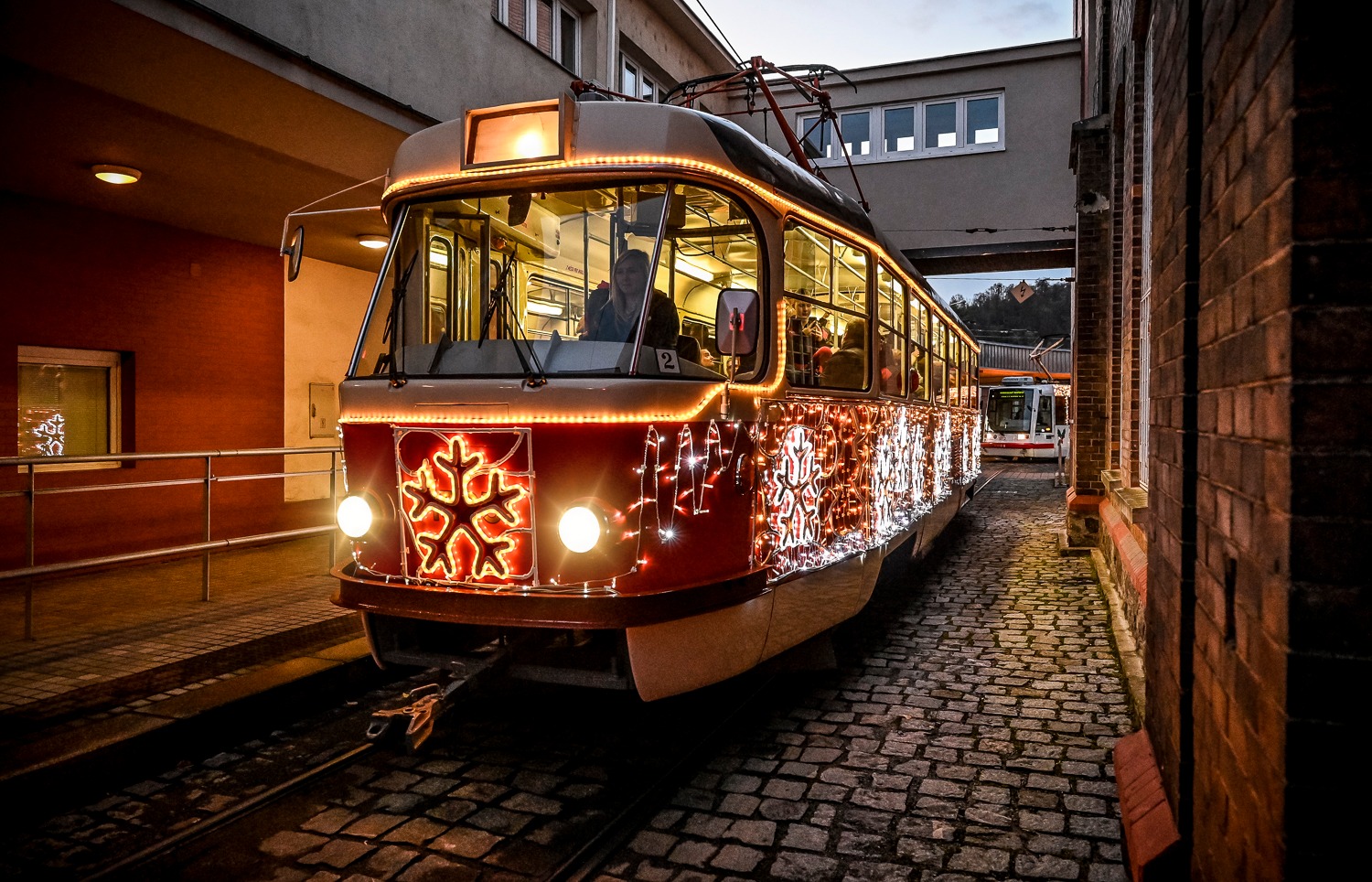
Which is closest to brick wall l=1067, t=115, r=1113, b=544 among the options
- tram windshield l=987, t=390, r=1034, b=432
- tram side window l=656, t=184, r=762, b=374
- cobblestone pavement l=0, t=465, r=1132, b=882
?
cobblestone pavement l=0, t=465, r=1132, b=882

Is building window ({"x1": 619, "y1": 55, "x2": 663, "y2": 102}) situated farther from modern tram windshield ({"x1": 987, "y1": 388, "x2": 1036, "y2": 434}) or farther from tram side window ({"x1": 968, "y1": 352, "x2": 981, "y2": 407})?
modern tram windshield ({"x1": 987, "y1": 388, "x2": 1036, "y2": 434})


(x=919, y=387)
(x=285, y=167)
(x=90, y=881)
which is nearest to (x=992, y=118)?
(x=919, y=387)

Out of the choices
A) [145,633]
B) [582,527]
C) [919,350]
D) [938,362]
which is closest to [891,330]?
[919,350]

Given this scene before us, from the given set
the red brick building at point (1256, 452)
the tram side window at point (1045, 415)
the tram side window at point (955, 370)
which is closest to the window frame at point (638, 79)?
the tram side window at point (955, 370)

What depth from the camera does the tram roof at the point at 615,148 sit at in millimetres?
4094

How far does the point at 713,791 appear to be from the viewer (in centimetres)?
390

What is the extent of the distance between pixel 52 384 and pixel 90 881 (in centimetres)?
617

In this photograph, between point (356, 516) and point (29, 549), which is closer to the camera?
point (356, 516)

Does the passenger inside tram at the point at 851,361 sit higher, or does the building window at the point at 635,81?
the building window at the point at 635,81

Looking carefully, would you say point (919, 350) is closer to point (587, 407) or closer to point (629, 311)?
point (629, 311)

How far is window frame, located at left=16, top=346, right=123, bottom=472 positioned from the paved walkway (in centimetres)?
104

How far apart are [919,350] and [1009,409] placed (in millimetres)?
23778

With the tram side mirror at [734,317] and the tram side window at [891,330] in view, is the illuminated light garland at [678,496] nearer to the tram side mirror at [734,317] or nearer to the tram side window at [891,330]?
the tram side mirror at [734,317]

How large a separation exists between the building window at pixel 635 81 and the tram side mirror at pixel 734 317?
10033 mm
